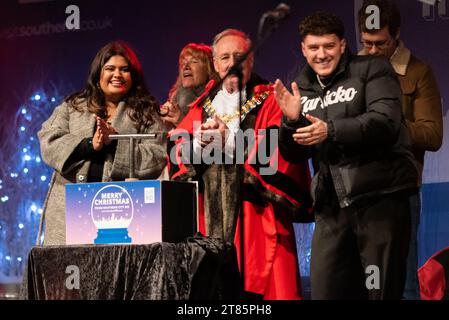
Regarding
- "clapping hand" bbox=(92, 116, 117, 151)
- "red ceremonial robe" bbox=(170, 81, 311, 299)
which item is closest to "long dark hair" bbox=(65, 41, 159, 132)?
"clapping hand" bbox=(92, 116, 117, 151)

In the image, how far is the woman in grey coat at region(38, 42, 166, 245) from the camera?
4246 millimetres

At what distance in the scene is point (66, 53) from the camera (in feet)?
20.5

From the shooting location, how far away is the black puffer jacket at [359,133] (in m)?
3.67

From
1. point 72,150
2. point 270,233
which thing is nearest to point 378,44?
point 270,233

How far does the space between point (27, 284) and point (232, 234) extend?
47.3 inches

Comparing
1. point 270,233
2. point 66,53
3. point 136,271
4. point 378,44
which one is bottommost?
point 136,271

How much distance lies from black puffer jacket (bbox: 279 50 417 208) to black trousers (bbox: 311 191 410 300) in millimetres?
82

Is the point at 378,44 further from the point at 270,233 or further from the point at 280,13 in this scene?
the point at 280,13

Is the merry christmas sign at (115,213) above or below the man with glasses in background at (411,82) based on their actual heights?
below

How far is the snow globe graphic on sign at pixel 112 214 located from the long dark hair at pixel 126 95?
3.05 ft

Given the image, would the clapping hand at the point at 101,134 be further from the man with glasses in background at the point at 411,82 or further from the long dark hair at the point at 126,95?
the man with glasses in background at the point at 411,82

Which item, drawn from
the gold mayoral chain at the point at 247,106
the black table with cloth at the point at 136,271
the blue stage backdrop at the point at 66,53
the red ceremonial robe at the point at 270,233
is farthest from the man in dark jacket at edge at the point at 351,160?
the blue stage backdrop at the point at 66,53

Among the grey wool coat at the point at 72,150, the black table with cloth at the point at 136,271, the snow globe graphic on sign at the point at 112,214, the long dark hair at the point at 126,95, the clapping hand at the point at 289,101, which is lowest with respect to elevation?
the black table with cloth at the point at 136,271

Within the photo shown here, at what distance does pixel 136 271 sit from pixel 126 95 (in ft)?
4.23
